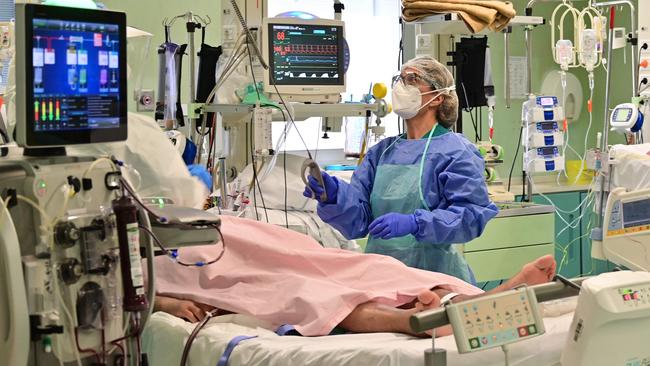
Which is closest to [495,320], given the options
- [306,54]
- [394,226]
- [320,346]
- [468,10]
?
[320,346]

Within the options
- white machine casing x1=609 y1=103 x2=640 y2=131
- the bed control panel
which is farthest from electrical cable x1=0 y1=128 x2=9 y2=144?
white machine casing x1=609 y1=103 x2=640 y2=131

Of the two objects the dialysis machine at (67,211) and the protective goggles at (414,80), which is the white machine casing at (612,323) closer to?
the dialysis machine at (67,211)

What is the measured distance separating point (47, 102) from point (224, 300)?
1.16 m

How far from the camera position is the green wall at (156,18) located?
234 inches

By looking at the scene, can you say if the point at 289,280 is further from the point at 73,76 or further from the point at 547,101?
the point at 547,101

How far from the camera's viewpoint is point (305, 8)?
693cm

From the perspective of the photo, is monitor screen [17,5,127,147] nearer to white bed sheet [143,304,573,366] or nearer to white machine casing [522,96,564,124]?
white bed sheet [143,304,573,366]

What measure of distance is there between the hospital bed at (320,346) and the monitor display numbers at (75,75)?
65 centimetres

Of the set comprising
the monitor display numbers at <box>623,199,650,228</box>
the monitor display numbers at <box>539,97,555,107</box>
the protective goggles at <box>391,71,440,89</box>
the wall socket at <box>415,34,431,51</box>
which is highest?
the wall socket at <box>415,34,431,51</box>

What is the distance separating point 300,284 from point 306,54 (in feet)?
5.61

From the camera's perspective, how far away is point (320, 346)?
2.74 meters

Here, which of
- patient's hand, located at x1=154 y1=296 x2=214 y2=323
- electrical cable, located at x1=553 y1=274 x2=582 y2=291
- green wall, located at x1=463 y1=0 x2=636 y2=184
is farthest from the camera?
green wall, located at x1=463 y1=0 x2=636 y2=184

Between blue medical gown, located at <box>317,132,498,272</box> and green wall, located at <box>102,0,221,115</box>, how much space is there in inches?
86.2

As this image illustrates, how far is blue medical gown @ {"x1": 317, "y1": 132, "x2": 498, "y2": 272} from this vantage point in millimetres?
3787
